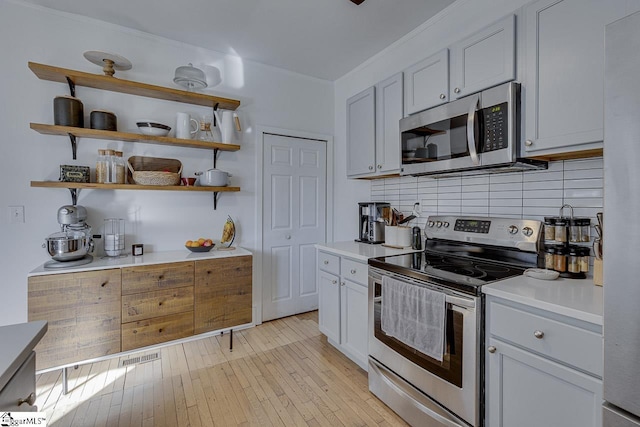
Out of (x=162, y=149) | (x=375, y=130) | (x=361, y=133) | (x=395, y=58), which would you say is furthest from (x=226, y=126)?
(x=395, y=58)

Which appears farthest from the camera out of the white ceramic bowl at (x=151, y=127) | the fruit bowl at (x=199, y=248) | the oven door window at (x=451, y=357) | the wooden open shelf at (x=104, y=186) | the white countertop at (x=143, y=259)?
the fruit bowl at (x=199, y=248)

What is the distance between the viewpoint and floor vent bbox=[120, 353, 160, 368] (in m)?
2.33

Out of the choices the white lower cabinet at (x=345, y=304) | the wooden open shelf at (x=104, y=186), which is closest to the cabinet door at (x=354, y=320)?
the white lower cabinet at (x=345, y=304)

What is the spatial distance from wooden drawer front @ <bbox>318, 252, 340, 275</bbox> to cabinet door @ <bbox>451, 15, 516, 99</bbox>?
57.4 inches

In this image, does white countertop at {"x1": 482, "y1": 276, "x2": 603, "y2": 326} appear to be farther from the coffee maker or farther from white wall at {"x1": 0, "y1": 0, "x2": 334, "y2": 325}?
white wall at {"x1": 0, "y1": 0, "x2": 334, "y2": 325}

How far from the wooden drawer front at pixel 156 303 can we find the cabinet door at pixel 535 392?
2.05m

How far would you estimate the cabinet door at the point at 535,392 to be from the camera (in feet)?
3.42

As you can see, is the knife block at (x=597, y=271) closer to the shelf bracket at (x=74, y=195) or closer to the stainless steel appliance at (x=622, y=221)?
the stainless steel appliance at (x=622, y=221)

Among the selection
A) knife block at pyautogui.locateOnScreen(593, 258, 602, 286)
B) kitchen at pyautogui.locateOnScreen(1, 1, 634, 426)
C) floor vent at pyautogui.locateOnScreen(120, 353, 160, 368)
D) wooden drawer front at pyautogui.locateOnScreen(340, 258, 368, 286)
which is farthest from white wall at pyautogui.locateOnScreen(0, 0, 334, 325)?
knife block at pyautogui.locateOnScreen(593, 258, 602, 286)

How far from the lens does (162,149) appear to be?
2605 mm

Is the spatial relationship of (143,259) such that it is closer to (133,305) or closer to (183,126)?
(133,305)

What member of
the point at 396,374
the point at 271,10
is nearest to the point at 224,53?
the point at 271,10

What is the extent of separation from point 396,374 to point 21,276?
276 centimetres

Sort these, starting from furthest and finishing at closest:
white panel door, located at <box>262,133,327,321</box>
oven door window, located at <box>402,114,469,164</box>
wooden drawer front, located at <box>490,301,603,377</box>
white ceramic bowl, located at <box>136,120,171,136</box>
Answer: white panel door, located at <box>262,133,327,321</box>
white ceramic bowl, located at <box>136,120,171,136</box>
oven door window, located at <box>402,114,469,164</box>
wooden drawer front, located at <box>490,301,603,377</box>
